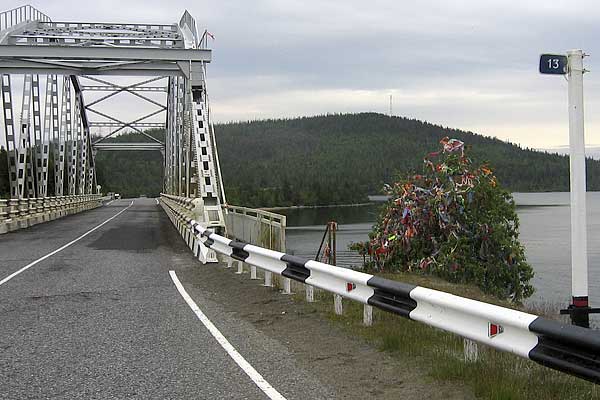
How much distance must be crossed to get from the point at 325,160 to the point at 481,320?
157 metres

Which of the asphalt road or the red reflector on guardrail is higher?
the red reflector on guardrail

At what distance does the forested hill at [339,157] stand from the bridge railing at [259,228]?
86.3 metres

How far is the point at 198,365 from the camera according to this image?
21.4 ft

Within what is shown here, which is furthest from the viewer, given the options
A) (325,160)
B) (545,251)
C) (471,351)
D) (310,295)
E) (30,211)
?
(325,160)

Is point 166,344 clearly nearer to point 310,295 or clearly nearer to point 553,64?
point 310,295

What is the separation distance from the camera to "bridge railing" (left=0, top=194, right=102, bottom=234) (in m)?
27.4

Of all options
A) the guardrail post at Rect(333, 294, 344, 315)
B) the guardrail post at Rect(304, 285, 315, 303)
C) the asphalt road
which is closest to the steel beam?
the asphalt road

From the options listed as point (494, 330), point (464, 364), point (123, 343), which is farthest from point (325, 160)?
point (494, 330)

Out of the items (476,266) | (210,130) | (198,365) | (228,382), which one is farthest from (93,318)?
(210,130)

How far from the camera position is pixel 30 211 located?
32.2m

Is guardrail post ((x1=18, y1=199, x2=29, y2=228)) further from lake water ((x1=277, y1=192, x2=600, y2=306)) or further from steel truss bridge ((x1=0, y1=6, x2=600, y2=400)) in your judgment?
lake water ((x1=277, y1=192, x2=600, y2=306))

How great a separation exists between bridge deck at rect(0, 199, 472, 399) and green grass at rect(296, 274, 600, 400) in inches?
8.4

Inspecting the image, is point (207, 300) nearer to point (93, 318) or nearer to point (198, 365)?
point (93, 318)

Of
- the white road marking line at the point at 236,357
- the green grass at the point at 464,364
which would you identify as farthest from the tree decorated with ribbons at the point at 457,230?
the green grass at the point at 464,364
